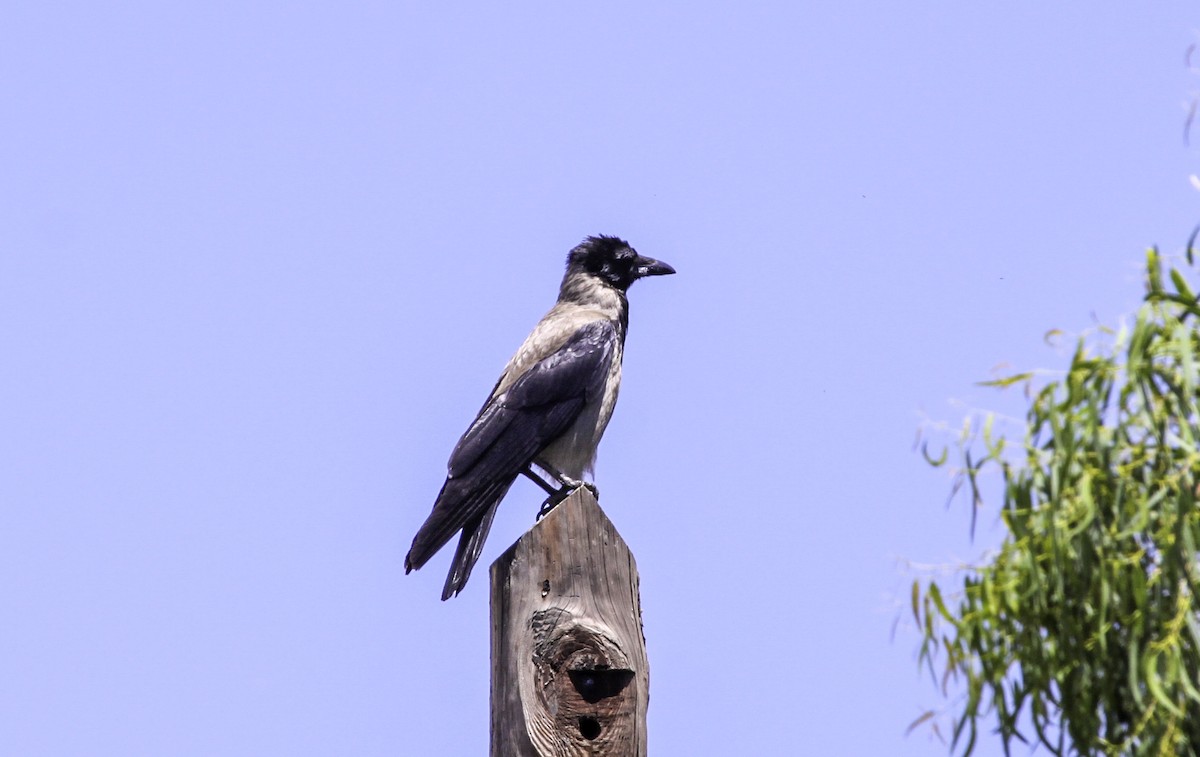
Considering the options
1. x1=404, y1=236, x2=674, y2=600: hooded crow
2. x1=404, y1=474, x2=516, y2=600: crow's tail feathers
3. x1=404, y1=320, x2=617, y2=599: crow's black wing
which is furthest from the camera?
x1=404, y1=236, x2=674, y2=600: hooded crow

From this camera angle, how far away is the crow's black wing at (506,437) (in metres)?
7.17

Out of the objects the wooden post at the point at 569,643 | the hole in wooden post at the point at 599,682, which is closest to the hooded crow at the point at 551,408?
the wooden post at the point at 569,643

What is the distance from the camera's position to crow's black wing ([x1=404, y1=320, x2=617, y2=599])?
7.17m

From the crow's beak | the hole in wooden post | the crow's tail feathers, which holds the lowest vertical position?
the hole in wooden post

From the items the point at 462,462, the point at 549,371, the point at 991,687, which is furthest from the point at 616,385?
the point at 991,687

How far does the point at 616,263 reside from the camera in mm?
9773

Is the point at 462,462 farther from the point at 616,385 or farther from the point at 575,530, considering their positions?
the point at 575,530

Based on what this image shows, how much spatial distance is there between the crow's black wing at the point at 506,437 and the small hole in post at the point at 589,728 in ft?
6.07

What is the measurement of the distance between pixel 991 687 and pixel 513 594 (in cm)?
153

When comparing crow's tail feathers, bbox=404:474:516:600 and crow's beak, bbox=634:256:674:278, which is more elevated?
crow's beak, bbox=634:256:674:278

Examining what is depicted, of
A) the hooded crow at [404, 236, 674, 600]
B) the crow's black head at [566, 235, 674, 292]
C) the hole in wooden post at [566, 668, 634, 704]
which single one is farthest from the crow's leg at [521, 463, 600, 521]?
the hole in wooden post at [566, 668, 634, 704]

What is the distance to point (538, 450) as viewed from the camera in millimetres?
8133

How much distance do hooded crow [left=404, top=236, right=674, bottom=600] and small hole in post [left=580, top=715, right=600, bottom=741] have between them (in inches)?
72.2

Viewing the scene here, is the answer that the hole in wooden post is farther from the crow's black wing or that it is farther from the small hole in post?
the crow's black wing
